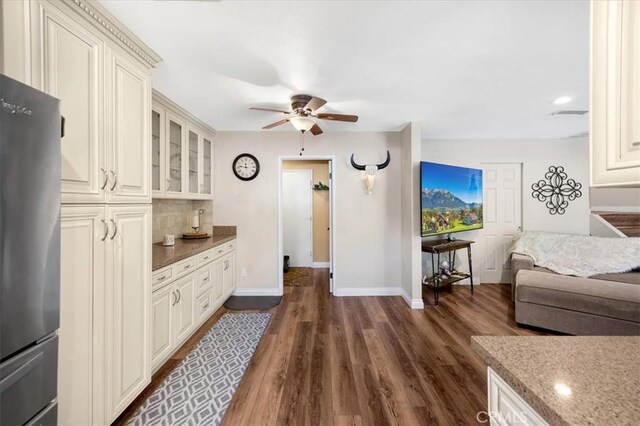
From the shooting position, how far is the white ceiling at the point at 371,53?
1.44 m

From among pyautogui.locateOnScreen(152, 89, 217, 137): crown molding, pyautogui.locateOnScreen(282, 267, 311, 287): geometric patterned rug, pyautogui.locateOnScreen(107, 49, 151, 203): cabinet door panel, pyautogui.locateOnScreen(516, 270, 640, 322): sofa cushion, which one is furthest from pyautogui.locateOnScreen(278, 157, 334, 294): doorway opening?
pyautogui.locateOnScreen(107, 49, 151, 203): cabinet door panel

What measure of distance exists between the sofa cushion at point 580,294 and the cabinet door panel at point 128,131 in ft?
12.8

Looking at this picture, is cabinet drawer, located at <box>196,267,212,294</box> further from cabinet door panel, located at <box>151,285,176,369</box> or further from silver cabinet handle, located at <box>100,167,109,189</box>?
silver cabinet handle, located at <box>100,167,109,189</box>

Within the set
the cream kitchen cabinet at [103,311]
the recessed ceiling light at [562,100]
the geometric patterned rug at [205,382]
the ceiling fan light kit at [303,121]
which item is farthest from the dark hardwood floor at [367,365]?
the recessed ceiling light at [562,100]

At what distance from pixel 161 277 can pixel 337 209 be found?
8.00 ft

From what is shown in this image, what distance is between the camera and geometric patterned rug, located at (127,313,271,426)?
1.67m

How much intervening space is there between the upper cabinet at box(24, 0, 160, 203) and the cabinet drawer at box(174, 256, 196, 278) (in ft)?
2.55

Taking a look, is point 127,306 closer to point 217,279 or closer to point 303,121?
point 217,279

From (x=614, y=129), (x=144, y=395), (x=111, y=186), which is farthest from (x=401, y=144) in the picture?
(x=144, y=395)

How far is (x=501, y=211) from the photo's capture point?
427 cm

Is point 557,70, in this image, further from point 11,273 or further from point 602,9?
point 11,273

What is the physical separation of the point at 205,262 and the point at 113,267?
1.34m

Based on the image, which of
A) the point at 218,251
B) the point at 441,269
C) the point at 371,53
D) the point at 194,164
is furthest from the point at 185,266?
the point at 441,269

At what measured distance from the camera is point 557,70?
6.84ft
